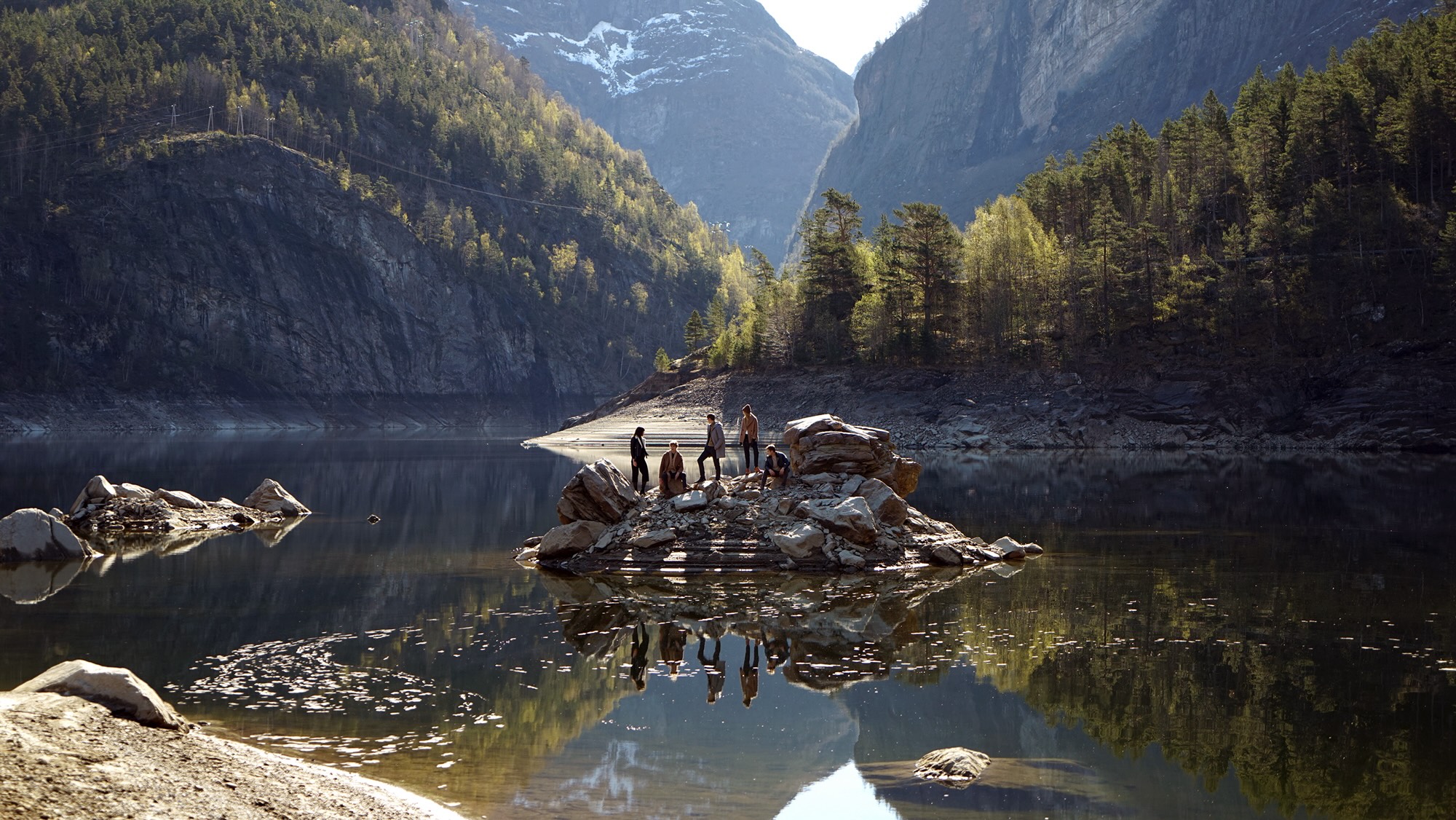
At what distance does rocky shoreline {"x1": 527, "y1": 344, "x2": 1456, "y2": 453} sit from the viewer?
Answer: 7256 centimetres

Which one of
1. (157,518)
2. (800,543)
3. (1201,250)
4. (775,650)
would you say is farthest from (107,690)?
(1201,250)

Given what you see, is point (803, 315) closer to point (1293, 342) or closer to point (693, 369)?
point (693, 369)

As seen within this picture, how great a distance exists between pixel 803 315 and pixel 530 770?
310 feet

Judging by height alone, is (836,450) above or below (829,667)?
above

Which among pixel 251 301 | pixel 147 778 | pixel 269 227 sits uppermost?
pixel 269 227

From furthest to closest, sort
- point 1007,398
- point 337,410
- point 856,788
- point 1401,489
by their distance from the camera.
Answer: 1. point 337,410
2. point 1007,398
3. point 1401,489
4. point 856,788

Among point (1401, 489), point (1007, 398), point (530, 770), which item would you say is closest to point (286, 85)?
point (1007, 398)

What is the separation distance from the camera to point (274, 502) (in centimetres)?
4441

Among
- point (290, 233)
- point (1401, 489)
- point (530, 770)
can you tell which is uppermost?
point (290, 233)

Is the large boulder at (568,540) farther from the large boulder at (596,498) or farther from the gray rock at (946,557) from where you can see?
the gray rock at (946,557)

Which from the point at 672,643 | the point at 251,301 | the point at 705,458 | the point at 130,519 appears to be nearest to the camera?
the point at 672,643

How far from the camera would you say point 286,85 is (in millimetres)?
174250

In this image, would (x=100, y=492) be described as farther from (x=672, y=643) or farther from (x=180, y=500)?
(x=672, y=643)

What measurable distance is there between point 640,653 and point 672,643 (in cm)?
99
